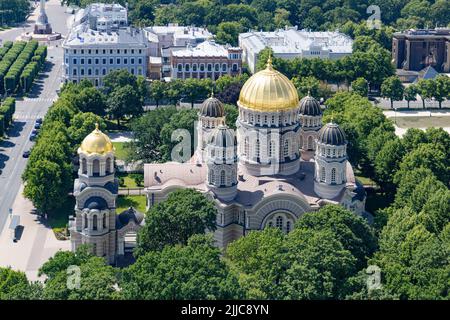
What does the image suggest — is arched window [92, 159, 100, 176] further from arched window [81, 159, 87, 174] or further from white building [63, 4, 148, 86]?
white building [63, 4, 148, 86]

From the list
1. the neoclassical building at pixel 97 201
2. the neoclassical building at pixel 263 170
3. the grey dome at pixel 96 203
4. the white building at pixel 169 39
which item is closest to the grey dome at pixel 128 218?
the neoclassical building at pixel 97 201

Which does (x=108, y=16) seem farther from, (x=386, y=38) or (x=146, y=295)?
(x=146, y=295)

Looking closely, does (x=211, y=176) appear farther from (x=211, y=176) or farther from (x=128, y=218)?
(x=128, y=218)

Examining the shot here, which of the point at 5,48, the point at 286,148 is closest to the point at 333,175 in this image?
the point at 286,148

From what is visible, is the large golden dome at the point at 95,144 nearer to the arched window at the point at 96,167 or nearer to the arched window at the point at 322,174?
the arched window at the point at 96,167

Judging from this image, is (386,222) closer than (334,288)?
No

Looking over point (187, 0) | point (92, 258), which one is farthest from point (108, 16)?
point (92, 258)

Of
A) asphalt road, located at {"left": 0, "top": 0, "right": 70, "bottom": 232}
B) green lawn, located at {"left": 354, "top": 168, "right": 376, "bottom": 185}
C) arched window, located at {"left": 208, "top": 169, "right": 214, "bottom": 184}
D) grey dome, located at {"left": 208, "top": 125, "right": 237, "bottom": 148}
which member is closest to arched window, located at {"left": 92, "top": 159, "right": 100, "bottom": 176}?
arched window, located at {"left": 208, "top": 169, "right": 214, "bottom": 184}
